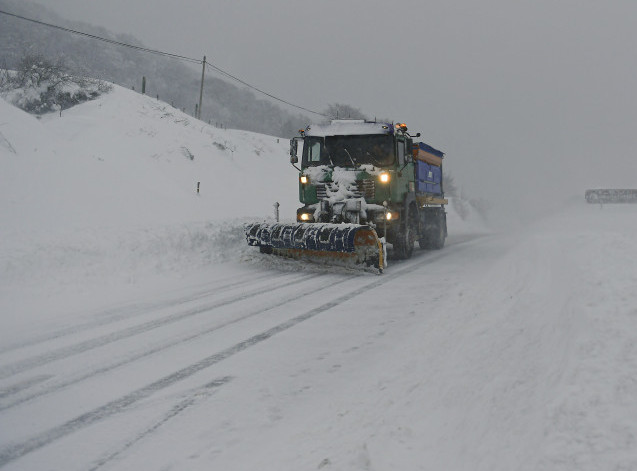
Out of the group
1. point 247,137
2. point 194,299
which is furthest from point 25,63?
point 194,299

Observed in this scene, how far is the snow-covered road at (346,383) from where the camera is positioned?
8.19 ft

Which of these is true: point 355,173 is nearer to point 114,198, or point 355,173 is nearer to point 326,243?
point 326,243

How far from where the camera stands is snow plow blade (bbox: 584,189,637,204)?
116ft

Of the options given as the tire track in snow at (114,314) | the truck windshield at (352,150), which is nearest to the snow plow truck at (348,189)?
the truck windshield at (352,150)

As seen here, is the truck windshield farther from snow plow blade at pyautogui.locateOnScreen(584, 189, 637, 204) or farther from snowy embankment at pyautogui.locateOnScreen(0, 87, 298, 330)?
snow plow blade at pyautogui.locateOnScreen(584, 189, 637, 204)

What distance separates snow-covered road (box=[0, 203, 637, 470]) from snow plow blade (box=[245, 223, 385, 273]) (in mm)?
2986

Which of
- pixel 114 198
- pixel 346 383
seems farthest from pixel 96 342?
pixel 114 198

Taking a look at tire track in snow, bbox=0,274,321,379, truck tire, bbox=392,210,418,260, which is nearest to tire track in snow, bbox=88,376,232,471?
tire track in snow, bbox=0,274,321,379

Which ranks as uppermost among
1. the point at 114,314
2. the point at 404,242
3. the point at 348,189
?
the point at 348,189

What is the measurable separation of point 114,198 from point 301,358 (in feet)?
39.0

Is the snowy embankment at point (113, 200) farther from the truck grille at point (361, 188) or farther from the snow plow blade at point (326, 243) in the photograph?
the truck grille at point (361, 188)

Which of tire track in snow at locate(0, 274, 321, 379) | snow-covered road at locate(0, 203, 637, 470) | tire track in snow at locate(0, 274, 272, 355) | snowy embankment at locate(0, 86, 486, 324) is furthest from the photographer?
snowy embankment at locate(0, 86, 486, 324)

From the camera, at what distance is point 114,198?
47.1 ft

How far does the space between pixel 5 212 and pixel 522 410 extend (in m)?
10.9
